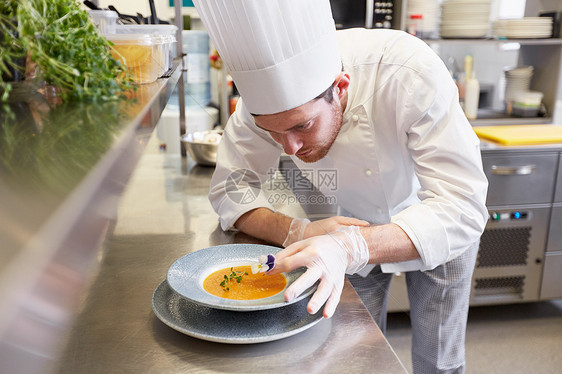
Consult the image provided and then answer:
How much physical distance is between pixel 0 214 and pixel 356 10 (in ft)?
8.97

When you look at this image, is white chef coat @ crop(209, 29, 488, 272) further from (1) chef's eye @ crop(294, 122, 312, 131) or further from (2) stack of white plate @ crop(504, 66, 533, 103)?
(2) stack of white plate @ crop(504, 66, 533, 103)

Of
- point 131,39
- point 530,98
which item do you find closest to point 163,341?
point 131,39

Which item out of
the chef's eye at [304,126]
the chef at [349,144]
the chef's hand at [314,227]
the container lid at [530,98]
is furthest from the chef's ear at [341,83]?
the container lid at [530,98]

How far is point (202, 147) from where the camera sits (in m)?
2.32

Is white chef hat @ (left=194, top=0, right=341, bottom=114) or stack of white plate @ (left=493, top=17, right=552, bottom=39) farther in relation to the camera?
stack of white plate @ (left=493, top=17, right=552, bottom=39)

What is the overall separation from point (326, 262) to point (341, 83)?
528 millimetres

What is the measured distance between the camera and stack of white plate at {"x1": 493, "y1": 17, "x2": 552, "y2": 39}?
2.97 meters

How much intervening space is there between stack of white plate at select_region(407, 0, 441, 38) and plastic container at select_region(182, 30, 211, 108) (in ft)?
4.23

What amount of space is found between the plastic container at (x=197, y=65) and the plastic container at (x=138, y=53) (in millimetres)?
1827

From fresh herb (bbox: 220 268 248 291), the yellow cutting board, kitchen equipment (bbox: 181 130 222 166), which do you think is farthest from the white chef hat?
the yellow cutting board

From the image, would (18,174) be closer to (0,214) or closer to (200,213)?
(0,214)

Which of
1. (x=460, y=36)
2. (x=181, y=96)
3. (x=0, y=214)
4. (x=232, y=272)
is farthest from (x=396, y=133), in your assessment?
(x=460, y=36)

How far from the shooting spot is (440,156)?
1285mm

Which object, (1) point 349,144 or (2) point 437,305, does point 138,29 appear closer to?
(1) point 349,144
